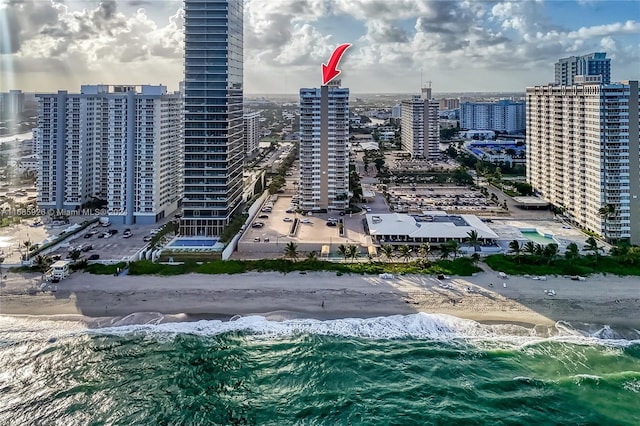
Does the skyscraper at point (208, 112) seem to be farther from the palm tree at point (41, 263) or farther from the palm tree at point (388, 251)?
the palm tree at point (388, 251)

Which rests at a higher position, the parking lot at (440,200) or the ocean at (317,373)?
the parking lot at (440,200)

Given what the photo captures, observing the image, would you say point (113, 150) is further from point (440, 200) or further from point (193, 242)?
point (440, 200)

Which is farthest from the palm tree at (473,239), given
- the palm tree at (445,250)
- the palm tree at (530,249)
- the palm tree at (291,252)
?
the palm tree at (291,252)

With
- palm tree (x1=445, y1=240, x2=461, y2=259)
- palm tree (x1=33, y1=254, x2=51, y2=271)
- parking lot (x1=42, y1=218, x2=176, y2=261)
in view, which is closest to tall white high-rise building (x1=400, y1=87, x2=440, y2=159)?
palm tree (x1=445, y1=240, x2=461, y2=259)

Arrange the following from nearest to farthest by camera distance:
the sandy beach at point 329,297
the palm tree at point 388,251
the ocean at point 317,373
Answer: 1. the ocean at point 317,373
2. the sandy beach at point 329,297
3. the palm tree at point 388,251

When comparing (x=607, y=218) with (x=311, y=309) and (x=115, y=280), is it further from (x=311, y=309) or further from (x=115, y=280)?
(x=115, y=280)

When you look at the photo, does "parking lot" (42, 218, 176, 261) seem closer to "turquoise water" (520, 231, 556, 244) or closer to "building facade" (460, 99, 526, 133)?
"turquoise water" (520, 231, 556, 244)

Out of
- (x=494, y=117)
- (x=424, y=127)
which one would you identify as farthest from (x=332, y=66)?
(x=494, y=117)

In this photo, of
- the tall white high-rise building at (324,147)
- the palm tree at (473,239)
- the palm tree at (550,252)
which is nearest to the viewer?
the palm tree at (550,252)
